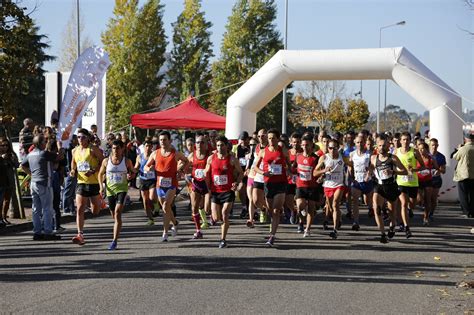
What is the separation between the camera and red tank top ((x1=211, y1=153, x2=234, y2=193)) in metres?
12.6

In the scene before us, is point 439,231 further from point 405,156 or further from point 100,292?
point 100,292

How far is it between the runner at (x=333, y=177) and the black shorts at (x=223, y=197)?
1831mm

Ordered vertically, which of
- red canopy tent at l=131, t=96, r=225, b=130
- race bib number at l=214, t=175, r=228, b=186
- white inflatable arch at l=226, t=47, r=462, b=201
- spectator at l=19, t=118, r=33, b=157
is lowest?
race bib number at l=214, t=175, r=228, b=186

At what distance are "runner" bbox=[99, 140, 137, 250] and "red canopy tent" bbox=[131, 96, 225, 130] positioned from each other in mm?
12638

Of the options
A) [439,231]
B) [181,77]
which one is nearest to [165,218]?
[439,231]

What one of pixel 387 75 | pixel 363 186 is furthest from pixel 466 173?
pixel 387 75

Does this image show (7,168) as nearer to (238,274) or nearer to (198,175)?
(198,175)

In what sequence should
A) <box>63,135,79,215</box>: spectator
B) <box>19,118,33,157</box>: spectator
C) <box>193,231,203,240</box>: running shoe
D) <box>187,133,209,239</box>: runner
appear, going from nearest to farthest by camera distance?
<box>193,231,203,240</box>: running shoe, <box>187,133,209,239</box>: runner, <box>19,118,33,157</box>: spectator, <box>63,135,79,215</box>: spectator

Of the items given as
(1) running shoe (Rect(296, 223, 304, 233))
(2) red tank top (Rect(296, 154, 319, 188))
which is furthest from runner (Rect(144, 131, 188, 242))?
(1) running shoe (Rect(296, 223, 304, 233))

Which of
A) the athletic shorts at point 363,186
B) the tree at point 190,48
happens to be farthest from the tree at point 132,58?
the athletic shorts at point 363,186

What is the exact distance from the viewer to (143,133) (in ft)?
172

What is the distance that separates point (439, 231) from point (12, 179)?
904 centimetres

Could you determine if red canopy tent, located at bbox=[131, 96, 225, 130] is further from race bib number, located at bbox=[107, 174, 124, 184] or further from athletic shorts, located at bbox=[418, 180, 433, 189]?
race bib number, located at bbox=[107, 174, 124, 184]

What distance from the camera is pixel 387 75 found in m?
22.2
